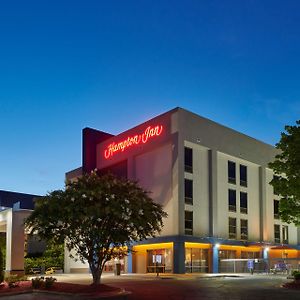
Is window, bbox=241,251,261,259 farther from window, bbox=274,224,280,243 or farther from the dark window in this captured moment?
the dark window

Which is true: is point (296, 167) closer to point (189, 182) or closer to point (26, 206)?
point (189, 182)

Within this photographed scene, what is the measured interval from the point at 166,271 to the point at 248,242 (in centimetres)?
1200

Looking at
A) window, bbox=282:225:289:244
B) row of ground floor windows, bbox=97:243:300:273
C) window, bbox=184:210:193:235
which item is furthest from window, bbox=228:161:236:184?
window, bbox=282:225:289:244

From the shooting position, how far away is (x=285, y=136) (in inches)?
1252

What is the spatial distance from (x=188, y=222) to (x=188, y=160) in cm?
647

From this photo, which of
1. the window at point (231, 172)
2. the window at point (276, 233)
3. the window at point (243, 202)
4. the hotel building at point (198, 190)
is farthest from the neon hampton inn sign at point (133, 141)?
the window at point (276, 233)

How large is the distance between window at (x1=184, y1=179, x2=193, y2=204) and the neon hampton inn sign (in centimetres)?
604

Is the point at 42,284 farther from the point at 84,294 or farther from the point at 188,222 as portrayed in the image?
the point at 188,222

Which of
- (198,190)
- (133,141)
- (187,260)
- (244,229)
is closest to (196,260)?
(187,260)

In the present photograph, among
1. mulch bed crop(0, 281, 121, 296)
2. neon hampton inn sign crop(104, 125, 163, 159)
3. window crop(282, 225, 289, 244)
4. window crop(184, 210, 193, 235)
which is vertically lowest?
mulch bed crop(0, 281, 121, 296)

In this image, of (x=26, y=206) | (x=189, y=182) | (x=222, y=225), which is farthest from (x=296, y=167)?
(x=26, y=206)

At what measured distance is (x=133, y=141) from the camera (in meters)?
58.6

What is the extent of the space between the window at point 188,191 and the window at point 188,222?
115 cm

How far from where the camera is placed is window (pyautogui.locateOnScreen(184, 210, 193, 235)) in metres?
52.3
